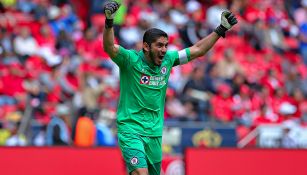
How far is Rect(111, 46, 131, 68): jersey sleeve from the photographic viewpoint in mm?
9016

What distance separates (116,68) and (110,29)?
374 inches

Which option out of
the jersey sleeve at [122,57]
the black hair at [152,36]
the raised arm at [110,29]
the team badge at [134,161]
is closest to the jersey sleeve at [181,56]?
the black hair at [152,36]

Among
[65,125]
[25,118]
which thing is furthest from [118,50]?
[25,118]

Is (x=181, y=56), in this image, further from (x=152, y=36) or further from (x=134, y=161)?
(x=134, y=161)

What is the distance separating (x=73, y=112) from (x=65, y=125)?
3.09ft

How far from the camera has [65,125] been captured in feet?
47.8

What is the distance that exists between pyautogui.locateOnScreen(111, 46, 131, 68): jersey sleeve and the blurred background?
5.07 meters

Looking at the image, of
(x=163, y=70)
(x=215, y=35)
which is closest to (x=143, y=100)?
(x=163, y=70)

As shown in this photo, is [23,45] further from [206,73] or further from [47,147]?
[47,147]

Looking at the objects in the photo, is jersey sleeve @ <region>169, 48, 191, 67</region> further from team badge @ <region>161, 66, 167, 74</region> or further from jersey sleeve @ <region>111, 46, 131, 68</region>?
jersey sleeve @ <region>111, 46, 131, 68</region>

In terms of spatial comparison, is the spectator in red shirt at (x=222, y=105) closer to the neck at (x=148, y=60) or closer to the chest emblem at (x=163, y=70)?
the chest emblem at (x=163, y=70)

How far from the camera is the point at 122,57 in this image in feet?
29.7

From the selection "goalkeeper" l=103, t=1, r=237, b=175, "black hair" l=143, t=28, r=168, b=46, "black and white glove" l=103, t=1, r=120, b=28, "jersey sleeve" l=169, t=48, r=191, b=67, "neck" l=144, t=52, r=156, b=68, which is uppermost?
"black and white glove" l=103, t=1, r=120, b=28

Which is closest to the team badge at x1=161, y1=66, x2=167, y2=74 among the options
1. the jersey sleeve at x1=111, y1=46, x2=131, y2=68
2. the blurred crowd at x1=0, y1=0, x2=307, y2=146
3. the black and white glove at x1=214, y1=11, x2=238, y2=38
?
the jersey sleeve at x1=111, y1=46, x2=131, y2=68
